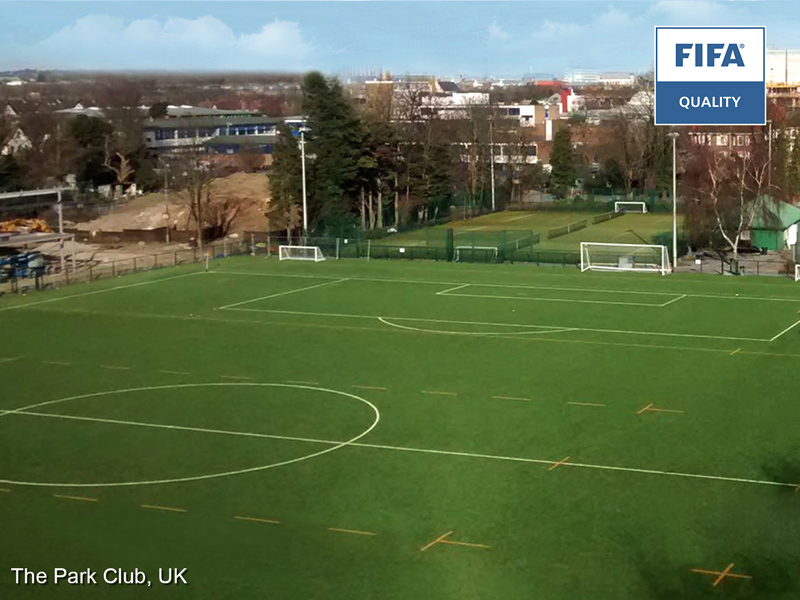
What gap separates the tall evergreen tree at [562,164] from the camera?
82188mm

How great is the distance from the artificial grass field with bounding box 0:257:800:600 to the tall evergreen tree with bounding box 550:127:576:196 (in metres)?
47.4

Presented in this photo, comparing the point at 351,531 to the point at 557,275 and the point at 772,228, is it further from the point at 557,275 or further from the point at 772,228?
the point at 772,228

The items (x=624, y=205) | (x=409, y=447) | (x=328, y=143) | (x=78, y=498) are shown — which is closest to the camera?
(x=78, y=498)

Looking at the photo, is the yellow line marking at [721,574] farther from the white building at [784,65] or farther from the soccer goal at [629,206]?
the white building at [784,65]

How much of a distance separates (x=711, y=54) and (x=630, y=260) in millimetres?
7984

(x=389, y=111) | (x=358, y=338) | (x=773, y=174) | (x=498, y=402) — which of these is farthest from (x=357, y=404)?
(x=389, y=111)

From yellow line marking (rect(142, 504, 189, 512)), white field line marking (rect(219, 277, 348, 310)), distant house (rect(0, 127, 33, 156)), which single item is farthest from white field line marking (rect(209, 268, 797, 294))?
distant house (rect(0, 127, 33, 156))

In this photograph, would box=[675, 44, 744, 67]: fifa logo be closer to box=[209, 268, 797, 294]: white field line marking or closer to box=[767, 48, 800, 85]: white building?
box=[209, 268, 797, 294]: white field line marking

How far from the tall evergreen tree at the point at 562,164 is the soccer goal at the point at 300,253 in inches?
1457

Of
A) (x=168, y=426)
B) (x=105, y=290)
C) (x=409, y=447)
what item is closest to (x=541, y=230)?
(x=105, y=290)

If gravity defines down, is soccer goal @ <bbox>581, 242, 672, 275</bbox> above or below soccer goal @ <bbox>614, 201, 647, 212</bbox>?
below

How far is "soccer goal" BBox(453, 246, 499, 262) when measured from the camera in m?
46.2

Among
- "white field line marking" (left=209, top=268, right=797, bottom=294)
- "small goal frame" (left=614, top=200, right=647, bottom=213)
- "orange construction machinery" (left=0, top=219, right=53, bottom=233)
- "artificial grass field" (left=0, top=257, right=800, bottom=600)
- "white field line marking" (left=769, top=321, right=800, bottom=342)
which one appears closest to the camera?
"artificial grass field" (left=0, top=257, right=800, bottom=600)

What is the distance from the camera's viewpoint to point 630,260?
4309 cm
